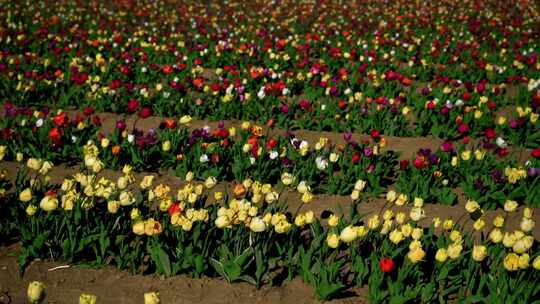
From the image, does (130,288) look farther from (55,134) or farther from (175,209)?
(55,134)

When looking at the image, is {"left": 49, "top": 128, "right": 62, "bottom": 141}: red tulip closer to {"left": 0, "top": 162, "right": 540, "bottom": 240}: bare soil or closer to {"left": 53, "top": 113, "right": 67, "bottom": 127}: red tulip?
{"left": 53, "top": 113, "right": 67, "bottom": 127}: red tulip

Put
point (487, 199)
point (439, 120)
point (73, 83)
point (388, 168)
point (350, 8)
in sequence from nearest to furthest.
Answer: point (487, 199) < point (388, 168) < point (439, 120) < point (73, 83) < point (350, 8)

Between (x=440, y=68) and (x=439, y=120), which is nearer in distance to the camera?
(x=439, y=120)

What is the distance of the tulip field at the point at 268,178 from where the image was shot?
2.91m

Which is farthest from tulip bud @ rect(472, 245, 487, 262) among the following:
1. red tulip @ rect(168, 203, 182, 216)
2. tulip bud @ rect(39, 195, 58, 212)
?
tulip bud @ rect(39, 195, 58, 212)

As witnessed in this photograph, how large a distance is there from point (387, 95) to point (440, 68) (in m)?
1.28

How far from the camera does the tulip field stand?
291 centimetres

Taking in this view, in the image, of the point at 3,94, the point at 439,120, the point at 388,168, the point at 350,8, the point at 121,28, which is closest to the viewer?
the point at 388,168

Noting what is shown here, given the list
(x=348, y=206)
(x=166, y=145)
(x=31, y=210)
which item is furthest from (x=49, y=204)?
(x=348, y=206)

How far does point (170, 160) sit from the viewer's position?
454cm

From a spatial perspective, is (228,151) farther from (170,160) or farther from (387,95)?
(387,95)

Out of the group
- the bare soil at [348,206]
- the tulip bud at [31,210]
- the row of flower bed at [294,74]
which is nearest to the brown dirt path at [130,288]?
the tulip bud at [31,210]

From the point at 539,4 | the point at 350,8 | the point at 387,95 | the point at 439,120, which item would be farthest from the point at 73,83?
the point at 539,4

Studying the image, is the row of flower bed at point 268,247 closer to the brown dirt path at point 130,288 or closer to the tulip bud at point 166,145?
the brown dirt path at point 130,288
